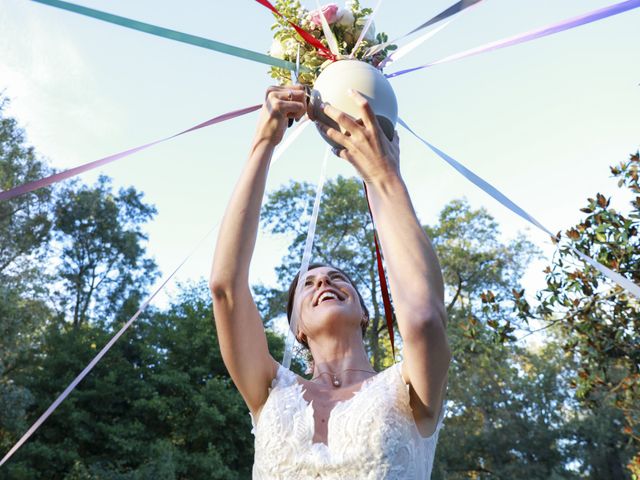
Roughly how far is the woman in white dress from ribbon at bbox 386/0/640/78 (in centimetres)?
54

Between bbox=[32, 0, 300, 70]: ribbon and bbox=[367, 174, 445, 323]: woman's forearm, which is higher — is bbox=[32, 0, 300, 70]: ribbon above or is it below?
above

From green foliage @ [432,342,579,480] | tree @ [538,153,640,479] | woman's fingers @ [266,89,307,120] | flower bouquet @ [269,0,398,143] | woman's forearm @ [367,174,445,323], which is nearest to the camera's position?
woman's forearm @ [367,174,445,323]

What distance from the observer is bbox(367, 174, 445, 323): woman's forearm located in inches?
60.5

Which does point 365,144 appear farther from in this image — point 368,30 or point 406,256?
point 368,30

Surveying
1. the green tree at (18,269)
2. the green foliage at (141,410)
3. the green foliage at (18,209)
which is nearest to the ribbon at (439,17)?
the green tree at (18,269)

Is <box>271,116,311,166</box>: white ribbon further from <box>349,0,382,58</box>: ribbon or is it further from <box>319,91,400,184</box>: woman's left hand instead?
<box>319,91,400,184</box>: woman's left hand

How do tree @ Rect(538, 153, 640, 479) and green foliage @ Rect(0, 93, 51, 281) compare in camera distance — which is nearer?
tree @ Rect(538, 153, 640, 479)

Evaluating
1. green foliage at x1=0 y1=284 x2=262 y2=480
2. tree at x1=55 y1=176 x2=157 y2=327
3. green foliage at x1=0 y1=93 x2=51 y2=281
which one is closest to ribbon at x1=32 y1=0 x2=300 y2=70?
green foliage at x1=0 y1=284 x2=262 y2=480

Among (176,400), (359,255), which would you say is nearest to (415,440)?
(176,400)

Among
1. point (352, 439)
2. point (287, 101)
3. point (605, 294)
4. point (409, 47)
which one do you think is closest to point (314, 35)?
point (409, 47)

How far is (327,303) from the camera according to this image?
7.05ft

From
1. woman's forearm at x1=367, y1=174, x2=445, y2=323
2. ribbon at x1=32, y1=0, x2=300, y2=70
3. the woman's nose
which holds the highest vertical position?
ribbon at x1=32, y1=0, x2=300, y2=70

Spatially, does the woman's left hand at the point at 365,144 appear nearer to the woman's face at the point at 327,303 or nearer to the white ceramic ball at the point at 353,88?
the white ceramic ball at the point at 353,88

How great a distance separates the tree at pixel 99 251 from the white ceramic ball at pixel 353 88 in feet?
59.8
